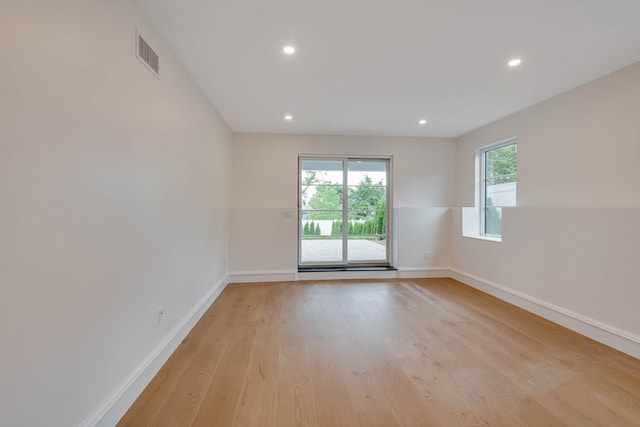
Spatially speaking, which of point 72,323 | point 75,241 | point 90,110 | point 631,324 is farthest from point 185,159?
point 631,324

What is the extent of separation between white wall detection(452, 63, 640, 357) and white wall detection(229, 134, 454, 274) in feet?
4.09

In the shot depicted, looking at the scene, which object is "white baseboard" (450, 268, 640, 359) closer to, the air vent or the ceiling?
the ceiling

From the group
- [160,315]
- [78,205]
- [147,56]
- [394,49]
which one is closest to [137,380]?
[160,315]

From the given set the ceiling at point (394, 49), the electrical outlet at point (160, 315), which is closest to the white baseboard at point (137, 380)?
the electrical outlet at point (160, 315)

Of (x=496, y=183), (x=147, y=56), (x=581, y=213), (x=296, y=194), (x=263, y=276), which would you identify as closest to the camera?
(x=147, y=56)

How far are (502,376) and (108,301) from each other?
261 centimetres

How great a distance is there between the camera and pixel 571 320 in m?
2.79

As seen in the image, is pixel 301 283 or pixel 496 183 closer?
A: pixel 496 183

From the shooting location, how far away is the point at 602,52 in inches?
87.7

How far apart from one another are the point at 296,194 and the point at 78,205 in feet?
11.7

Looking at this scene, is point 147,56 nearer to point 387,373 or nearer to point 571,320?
point 387,373

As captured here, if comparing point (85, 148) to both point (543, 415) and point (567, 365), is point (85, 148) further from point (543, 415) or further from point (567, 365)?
point (567, 365)

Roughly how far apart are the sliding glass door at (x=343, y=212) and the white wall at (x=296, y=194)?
0.22 meters

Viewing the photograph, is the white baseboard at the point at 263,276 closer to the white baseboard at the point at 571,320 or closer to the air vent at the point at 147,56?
the white baseboard at the point at 571,320
